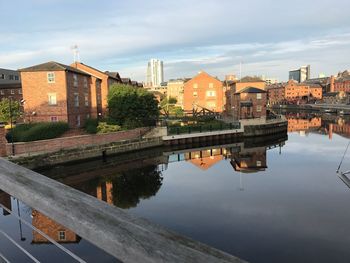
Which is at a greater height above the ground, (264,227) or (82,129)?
(82,129)

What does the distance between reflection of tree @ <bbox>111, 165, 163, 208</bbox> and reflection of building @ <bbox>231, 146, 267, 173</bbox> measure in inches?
290

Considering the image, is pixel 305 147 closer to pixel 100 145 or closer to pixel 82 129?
pixel 100 145

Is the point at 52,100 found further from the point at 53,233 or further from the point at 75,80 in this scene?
the point at 53,233

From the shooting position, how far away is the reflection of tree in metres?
16.9

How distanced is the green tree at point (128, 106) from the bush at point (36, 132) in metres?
6.57

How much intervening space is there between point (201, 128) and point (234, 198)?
20690mm

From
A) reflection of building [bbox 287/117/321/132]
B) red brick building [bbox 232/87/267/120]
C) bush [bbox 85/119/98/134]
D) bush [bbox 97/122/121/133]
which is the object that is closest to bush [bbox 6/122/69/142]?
bush [bbox 85/119/98/134]

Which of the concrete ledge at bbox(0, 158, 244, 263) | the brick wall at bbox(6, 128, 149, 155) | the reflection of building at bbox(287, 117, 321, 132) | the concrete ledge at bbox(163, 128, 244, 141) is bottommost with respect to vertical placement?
the reflection of building at bbox(287, 117, 321, 132)

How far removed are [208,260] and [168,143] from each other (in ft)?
109

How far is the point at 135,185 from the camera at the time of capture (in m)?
20.0

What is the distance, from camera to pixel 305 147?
35.3m

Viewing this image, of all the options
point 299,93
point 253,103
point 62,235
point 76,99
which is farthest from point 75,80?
point 299,93

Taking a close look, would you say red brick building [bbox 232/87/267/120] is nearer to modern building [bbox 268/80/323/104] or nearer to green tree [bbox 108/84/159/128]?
green tree [bbox 108/84/159/128]

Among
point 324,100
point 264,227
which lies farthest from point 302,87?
point 264,227
